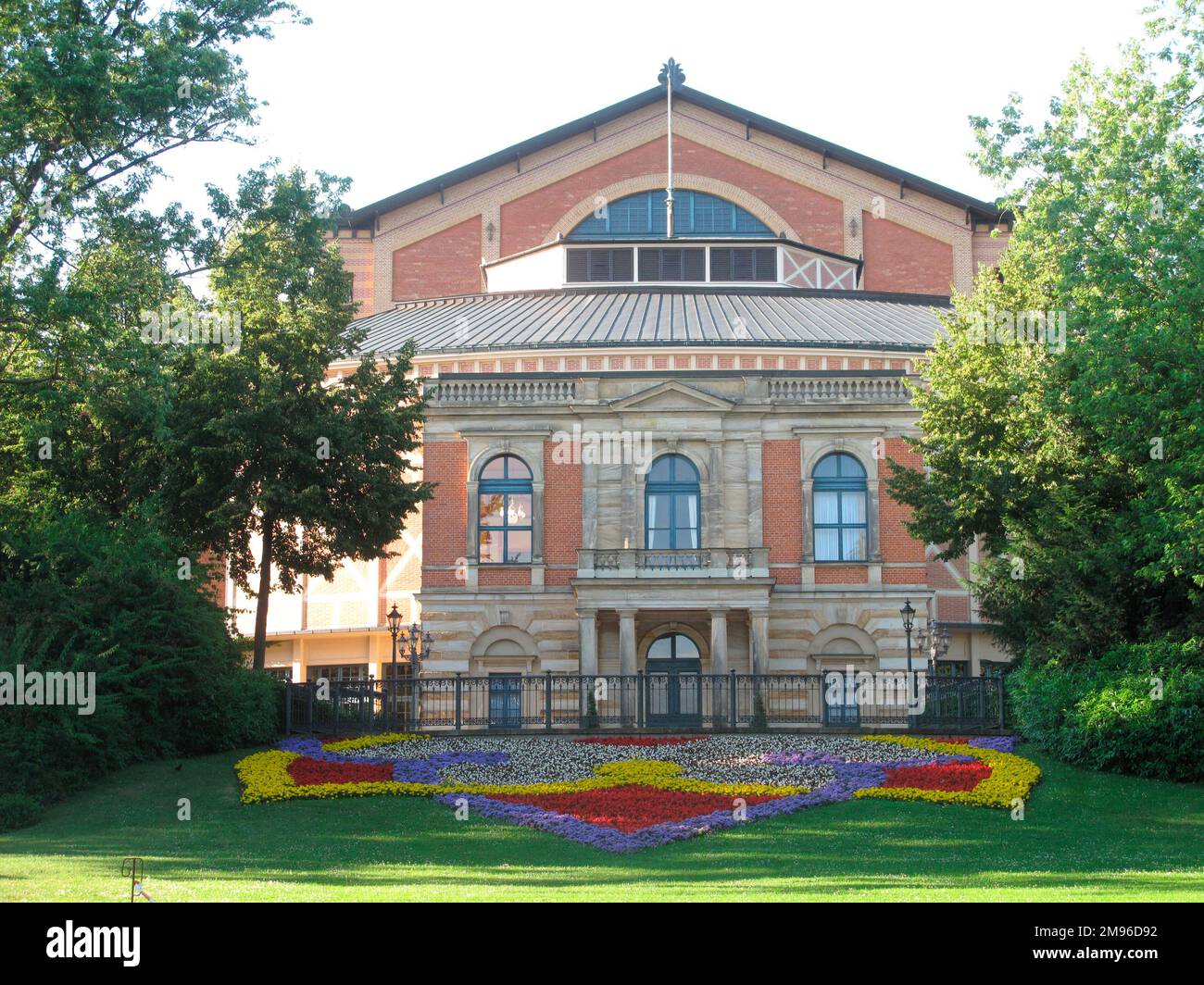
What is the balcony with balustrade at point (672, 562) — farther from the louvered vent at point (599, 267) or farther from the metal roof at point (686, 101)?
the metal roof at point (686, 101)

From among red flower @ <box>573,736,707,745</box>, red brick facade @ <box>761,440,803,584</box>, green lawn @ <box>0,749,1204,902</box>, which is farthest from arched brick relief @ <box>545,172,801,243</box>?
green lawn @ <box>0,749,1204,902</box>

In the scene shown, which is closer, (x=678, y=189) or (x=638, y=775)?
(x=638, y=775)

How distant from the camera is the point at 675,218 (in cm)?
6009

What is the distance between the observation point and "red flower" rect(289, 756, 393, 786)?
27109 millimetres

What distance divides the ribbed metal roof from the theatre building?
15 centimetres

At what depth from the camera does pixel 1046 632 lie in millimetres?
31750

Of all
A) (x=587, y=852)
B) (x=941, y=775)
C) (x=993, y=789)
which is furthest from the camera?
(x=941, y=775)

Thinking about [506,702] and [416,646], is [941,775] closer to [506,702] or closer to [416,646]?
[506,702]

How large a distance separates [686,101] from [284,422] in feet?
109

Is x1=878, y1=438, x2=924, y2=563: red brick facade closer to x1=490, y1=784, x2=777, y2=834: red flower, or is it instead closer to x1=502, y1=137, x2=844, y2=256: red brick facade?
x1=490, y1=784, x2=777, y2=834: red flower

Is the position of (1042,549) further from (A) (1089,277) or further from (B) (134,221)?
(B) (134,221)

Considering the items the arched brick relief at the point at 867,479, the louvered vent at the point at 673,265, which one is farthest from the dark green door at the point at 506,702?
the louvered vent at the point at 673,265

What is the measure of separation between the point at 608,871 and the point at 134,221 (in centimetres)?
1792

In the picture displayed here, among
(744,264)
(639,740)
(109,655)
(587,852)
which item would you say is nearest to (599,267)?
(744,264)
